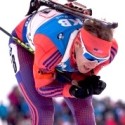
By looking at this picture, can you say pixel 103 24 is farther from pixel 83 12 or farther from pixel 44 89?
pixel 44 89

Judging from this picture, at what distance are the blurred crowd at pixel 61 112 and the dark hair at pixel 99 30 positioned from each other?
2029 millimetres

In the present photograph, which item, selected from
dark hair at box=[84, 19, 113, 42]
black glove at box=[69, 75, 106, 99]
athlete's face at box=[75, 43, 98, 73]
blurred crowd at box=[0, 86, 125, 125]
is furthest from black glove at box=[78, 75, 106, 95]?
blurred crowd at box=[0, 86, 125, 125]

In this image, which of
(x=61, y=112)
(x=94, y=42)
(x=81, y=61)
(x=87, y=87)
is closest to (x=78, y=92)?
(x=87, y=87)

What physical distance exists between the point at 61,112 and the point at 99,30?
8.57ft

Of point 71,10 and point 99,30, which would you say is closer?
point 99,30

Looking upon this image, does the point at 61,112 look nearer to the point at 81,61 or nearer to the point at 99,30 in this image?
the point at 81,61

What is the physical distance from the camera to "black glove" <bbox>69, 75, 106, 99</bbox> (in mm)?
3598

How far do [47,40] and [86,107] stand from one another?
0.63m

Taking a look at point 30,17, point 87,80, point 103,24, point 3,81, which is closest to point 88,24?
point 103,24

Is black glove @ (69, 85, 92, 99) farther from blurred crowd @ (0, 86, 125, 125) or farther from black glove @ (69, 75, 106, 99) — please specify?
blurred crowd @ (0, 86, 125, 125)

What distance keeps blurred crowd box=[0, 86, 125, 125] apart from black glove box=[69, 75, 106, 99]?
68.4 inches

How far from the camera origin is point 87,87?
3633 millimetres

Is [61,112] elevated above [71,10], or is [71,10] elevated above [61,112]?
[71,10]

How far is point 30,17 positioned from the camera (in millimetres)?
4074
